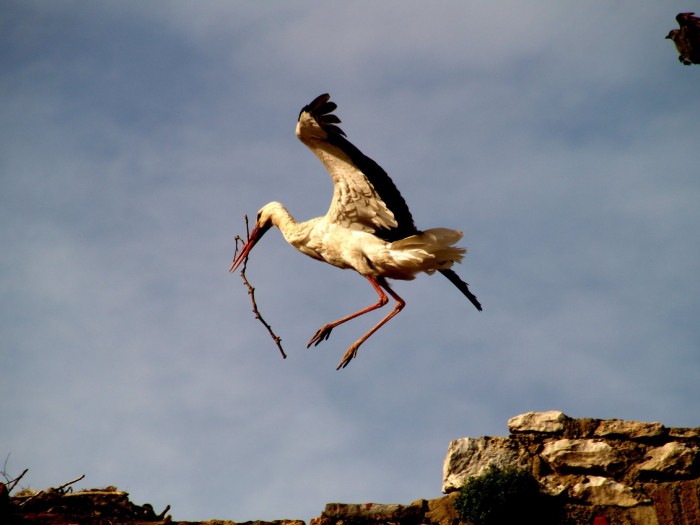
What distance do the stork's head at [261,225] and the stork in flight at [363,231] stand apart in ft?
2.62

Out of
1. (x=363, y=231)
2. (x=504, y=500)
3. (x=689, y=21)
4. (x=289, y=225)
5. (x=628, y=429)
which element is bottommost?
(x=504, y=500)

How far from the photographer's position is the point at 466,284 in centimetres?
799

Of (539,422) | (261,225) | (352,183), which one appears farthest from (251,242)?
(539,422)

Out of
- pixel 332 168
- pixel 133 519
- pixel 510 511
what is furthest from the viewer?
pixel 332 168

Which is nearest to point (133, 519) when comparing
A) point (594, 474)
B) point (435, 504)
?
point (435, 504)

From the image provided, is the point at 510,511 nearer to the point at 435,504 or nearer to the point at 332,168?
the point at 435,504

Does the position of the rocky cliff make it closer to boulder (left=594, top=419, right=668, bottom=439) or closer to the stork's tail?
boulder (left=594, top=419, right=668, bottom=439)

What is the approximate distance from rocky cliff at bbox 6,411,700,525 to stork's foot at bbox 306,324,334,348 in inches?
76.1

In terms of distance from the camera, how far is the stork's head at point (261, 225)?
8913 mm

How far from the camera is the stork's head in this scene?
8913 millimetres

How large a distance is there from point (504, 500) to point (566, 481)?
0.46 metres

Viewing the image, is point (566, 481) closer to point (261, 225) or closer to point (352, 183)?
point (352, 183)

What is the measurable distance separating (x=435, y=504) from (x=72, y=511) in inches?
90.9

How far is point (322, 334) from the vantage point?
765 cm
